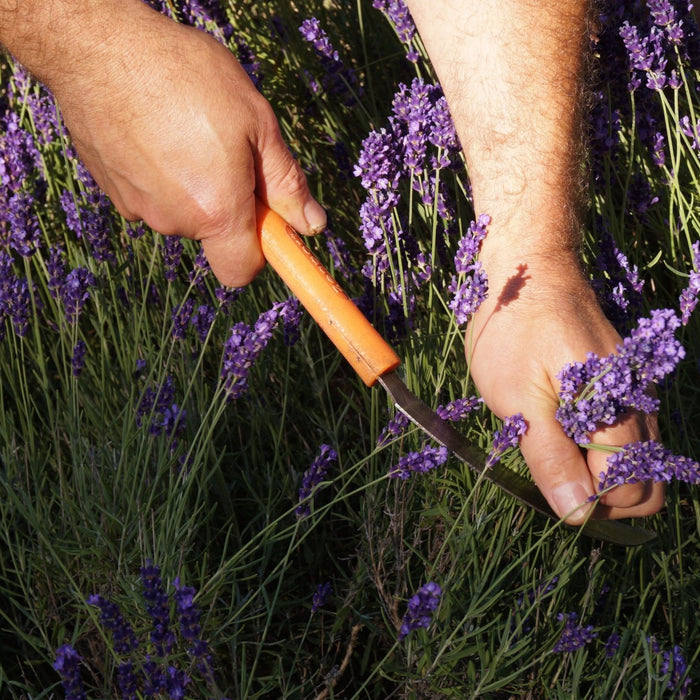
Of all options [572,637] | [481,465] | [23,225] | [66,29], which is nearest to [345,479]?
[481,465]

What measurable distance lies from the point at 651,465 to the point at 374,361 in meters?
0.51

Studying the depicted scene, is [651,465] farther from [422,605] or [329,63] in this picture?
[329,63]

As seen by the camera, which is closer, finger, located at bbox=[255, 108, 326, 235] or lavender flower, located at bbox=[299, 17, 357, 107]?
finger, located at bbox=[255, 108, 326, 235]

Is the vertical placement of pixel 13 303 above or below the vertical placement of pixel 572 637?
above

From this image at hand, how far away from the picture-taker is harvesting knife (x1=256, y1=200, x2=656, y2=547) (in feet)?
5.63

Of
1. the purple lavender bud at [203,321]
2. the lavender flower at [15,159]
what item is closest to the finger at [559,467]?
the purple lavender bud at [203,321]

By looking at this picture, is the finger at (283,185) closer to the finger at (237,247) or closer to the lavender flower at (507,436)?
the finger at (237,247)

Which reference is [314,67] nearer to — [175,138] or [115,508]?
[175,138]

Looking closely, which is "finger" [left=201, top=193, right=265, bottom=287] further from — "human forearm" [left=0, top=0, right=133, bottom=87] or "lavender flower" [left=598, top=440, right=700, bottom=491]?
"lavender flower" [left=598, top=440, right=700, bottom=491]

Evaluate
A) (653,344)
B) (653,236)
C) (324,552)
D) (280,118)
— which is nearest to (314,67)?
(280,118)

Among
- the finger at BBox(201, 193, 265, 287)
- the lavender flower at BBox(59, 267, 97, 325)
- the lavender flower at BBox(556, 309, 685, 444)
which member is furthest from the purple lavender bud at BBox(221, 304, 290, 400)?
the lavender flower at BBox(556, 309, 685, 444)

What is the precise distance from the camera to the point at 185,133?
178 cm

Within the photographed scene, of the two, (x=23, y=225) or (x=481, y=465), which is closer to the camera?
(x=481, y=465)

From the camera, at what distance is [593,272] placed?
2285 mm
